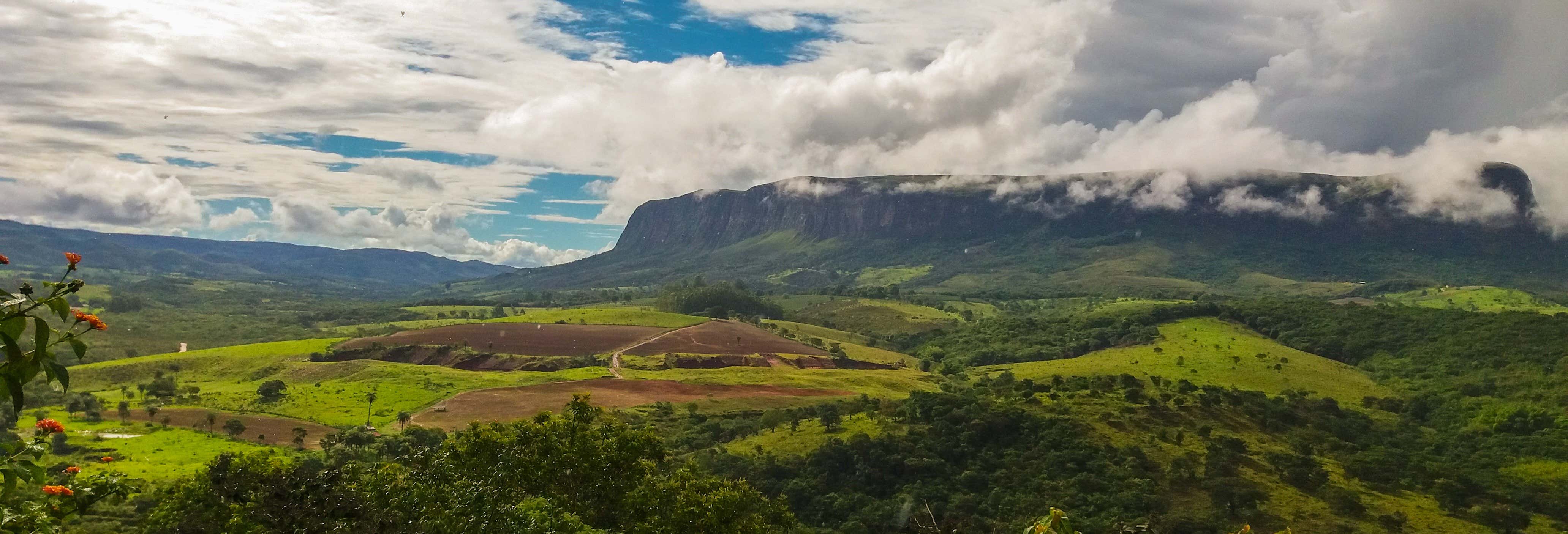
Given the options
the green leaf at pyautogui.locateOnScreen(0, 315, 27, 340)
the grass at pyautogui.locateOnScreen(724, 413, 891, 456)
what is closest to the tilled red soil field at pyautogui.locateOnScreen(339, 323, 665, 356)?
the grass at pyautogui.locateOnScreen(724, 413, 891, 456)

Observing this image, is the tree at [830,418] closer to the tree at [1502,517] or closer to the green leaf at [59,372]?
the tree at [1502,517]

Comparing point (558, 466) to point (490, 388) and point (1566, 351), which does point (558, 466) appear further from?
point (1566, 351)

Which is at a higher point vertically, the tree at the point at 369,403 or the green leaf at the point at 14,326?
the green leaf at the point at 14,326

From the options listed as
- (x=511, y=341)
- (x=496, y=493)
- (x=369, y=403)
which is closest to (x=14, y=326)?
(x=496, y=493)

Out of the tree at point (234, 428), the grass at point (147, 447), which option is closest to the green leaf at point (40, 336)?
the grass at point (147, 447)

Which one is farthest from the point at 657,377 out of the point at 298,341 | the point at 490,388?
the point at 298,341

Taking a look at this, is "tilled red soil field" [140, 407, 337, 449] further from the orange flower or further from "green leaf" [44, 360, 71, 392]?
"green leaf" [44, 360, 71, 392]
